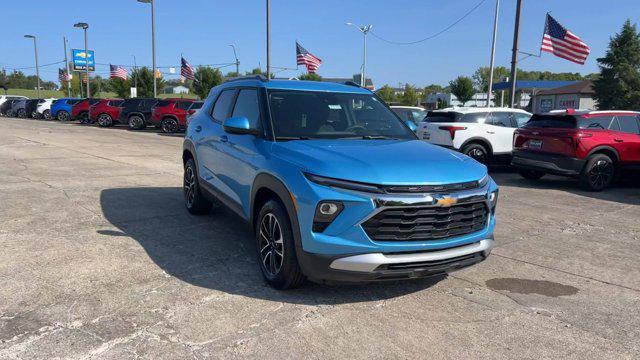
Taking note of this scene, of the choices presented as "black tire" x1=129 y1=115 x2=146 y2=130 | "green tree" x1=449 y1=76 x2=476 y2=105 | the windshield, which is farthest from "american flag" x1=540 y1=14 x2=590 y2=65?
"green tree" x1=449 y1=76 x2=476 y2=105

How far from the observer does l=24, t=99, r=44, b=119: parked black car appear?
37.6 metres

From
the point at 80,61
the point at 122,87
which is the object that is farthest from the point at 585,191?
the point at 122,87

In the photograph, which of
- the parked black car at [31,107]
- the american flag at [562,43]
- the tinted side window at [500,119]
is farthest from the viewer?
the parked black car at [31,107]

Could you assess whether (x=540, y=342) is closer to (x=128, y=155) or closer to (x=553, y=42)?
(x=128, y=155)

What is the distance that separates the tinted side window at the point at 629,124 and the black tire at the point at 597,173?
2.68 ft

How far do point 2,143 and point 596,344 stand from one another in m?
18.2

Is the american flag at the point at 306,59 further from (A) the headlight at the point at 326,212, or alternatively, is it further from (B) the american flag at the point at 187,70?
(A) the headlight at the point at 326,212

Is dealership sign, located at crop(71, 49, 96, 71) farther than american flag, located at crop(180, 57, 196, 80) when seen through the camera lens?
Yes

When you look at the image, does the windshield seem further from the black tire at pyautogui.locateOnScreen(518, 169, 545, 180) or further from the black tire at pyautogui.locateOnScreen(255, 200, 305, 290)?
the black tire at pyautogui.locateOnScreen(518, 169, 545, 180)

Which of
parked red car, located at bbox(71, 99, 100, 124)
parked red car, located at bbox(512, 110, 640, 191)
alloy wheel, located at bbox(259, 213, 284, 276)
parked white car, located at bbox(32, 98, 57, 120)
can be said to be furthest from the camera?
parked white car, located at bbox(32, 98, 57, 120)

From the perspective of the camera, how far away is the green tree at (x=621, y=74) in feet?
140

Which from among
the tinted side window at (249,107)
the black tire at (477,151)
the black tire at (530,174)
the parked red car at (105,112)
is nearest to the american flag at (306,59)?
the parked red car at (105,112)

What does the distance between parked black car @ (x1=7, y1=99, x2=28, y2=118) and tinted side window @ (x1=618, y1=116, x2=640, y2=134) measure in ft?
137

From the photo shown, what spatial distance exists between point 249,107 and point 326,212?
6.72 feet
